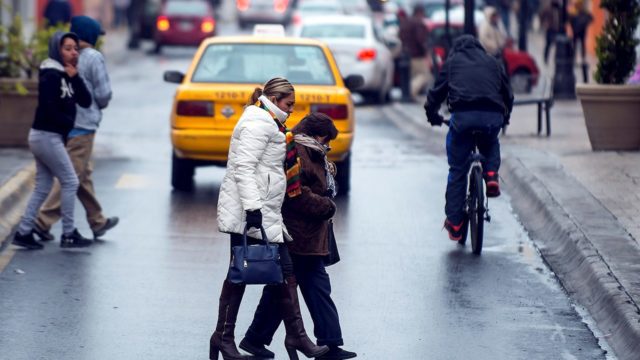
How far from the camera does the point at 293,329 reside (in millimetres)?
8164

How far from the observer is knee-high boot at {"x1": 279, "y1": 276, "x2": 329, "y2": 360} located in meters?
8.13

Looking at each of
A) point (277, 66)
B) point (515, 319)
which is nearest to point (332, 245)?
point (515, 319)

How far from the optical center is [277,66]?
15.5 metres

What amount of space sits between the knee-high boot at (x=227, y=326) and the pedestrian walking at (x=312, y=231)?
0.17 metres

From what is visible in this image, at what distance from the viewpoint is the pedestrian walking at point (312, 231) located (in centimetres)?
811

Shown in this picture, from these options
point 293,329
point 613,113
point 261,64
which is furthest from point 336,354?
point 613,113

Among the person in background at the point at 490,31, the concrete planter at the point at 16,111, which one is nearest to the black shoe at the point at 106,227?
the concrete planter at the point at 16,111

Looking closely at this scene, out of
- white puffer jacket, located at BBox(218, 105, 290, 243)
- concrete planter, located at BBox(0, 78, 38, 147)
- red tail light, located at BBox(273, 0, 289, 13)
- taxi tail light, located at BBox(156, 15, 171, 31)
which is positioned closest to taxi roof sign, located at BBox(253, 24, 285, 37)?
concrete planter, located at BBox(0, 78, 38, 147)

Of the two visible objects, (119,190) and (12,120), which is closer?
(119,190)

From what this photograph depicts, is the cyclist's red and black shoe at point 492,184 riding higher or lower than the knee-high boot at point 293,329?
lower

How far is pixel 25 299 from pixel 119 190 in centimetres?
555

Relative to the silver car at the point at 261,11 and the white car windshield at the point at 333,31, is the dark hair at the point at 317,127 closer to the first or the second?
the white car windshield at the point at 333,31

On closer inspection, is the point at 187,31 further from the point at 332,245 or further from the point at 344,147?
the point at 332,245

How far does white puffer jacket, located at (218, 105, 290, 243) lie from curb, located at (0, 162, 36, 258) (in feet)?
13.7
